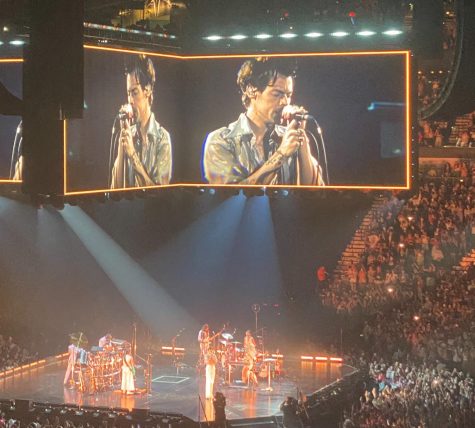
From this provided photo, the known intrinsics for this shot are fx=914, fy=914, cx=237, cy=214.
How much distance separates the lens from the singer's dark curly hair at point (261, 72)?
16.7 m

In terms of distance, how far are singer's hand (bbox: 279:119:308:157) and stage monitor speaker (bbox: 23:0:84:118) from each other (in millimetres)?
11637

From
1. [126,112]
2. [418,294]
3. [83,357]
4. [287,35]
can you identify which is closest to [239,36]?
[287,35]

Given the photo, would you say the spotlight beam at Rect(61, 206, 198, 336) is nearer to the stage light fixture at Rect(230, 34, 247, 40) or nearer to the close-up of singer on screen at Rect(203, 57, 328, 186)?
the close-up of singer on screen at Rect(203, 57, 328, 186)

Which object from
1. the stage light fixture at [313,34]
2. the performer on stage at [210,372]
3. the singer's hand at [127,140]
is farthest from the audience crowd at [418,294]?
the singer's hand at [127,140]

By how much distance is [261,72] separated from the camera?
1697 cm

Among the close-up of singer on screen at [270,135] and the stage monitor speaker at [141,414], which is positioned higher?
the close-up of singer on screen at [270,135]

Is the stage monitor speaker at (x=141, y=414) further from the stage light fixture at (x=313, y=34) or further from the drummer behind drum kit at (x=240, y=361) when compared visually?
the stage light fixture at (x=313, y=34)

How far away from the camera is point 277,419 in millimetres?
14328

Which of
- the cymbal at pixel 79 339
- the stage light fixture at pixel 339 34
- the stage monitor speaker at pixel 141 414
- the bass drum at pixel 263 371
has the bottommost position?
the stage monitor speaker at pixel 141 414

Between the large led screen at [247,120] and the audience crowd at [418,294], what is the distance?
2838 mm

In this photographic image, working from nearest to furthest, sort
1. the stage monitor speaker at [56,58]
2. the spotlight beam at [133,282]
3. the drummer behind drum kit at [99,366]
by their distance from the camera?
the stage monitor speaker at [56,58] < the drummer behind drum kit at [99,366] < the spotlight beam at [133,282]

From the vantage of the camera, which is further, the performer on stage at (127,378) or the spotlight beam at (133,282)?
the spotlight beam at (133,282)

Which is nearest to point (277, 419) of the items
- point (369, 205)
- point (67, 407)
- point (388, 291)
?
point (67, 407)

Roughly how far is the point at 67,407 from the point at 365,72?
7693 mm
